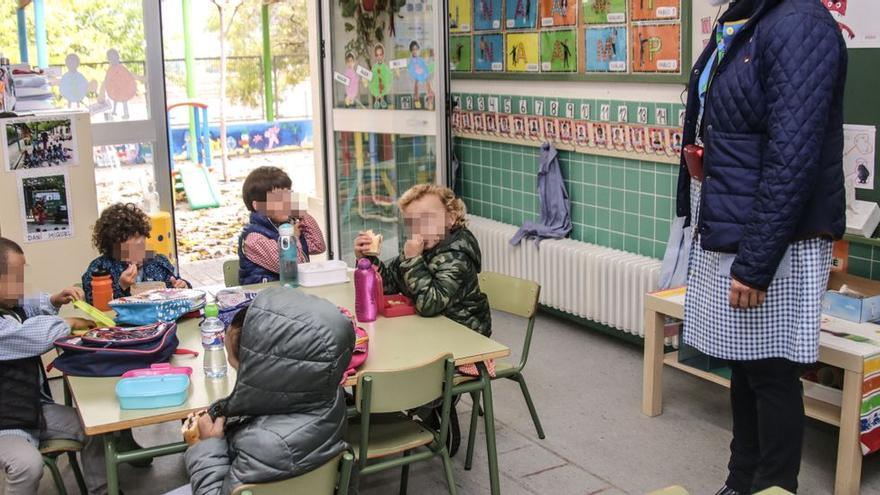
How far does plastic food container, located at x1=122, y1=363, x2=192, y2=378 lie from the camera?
2752mm

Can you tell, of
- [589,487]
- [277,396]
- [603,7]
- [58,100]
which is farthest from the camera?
[58,100]

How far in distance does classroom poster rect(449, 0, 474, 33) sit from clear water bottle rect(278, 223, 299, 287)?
2771 mm

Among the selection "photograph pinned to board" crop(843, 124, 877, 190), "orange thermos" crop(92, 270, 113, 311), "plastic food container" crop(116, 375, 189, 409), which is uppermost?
"photograph pinned to board" crop(843, 124, 877, 190)

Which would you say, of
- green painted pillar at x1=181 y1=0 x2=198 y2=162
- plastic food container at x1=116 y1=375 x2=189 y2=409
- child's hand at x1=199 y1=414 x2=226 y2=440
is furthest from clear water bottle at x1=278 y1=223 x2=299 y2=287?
green painted pillar at x1=181 y1=0 x2=198 y2=162

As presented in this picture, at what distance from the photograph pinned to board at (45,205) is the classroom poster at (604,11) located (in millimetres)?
2871

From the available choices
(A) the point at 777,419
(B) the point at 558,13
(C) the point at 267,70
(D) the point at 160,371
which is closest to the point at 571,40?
(B) the point at 558,13

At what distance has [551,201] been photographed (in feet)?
18.2

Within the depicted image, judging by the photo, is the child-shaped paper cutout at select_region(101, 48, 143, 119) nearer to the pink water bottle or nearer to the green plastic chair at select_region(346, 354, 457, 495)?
the pink water bottle

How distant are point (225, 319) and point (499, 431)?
1.40 meters

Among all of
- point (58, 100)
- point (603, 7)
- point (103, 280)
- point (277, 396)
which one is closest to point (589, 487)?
point (277, 396)

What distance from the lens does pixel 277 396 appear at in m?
2.20

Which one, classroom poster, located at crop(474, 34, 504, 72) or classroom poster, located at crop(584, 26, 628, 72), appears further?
classroom poster, located at crop(474, 34, 504, 72)

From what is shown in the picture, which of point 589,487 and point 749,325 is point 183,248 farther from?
point 749,325

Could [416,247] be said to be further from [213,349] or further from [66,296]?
[66,296]
